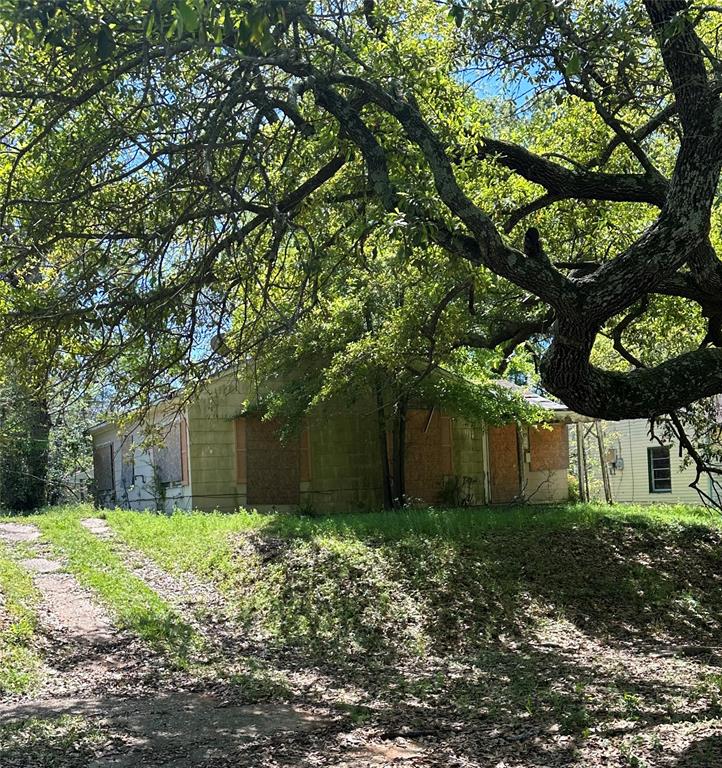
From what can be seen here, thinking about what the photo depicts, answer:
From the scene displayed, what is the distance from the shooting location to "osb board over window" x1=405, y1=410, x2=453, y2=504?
2081 centimetres

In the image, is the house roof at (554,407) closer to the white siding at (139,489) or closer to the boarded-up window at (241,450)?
the boarded-up window at (241,450)

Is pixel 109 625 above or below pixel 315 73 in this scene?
below

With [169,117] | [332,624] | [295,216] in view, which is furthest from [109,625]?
[169,117]

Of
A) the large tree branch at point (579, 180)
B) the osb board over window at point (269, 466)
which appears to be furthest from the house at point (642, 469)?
the large tree branch at point (579, 180)

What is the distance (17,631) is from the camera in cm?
862

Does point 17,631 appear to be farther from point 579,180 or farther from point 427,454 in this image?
point 427,454

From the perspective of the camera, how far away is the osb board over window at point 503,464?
22672 mm

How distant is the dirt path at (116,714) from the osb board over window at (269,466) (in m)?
9.15

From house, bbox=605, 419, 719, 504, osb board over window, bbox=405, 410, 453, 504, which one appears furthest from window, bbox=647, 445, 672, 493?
osb board over window, bbox=405, 410, 453, 504

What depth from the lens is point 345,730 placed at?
5992 millimetres

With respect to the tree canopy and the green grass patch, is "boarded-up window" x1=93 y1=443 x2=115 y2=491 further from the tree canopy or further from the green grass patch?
the tree canopy

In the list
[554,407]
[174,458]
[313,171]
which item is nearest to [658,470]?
[554,407]

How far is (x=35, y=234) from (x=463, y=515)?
9527 millimetres

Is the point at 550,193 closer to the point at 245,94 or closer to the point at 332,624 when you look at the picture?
the point at 245,94
